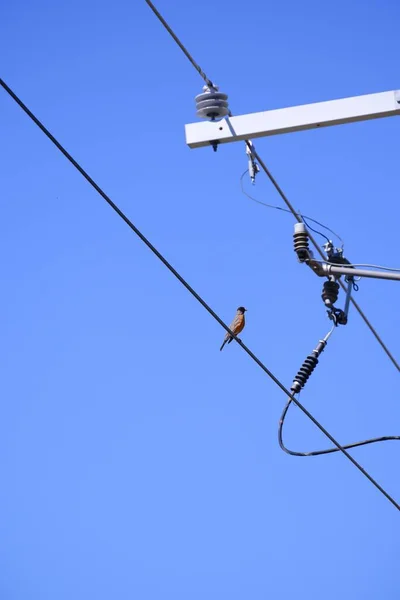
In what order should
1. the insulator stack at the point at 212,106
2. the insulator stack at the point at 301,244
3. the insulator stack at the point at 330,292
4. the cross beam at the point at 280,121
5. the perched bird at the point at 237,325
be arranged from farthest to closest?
the perched bird at the point at 237,325 → the insulator stack at the point at 330,292 → the insulator stack at the point at 301,244 → the insulator stack at the point at 212,106 → the cross beam at the point at 280,121

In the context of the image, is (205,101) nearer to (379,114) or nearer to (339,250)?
(379,114)

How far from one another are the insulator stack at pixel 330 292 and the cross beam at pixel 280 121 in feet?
7.07

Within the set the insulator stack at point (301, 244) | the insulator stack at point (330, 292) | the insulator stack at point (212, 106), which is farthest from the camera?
the insulator stack at point (330, 292)

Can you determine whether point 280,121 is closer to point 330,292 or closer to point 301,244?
point 301,244

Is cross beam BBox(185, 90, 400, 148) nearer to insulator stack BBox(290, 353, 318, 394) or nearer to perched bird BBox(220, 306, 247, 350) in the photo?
insulator stack BBox(290, 353, 318, 394)

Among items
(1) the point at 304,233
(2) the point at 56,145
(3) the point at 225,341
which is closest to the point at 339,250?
(1) the point at 304,233

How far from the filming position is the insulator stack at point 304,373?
10.3 m

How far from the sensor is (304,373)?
10.4 m

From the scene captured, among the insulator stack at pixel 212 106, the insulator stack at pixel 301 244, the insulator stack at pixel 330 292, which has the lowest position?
the insulator stack at pixel 212 106

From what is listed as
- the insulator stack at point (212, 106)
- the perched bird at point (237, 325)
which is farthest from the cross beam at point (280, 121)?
the perched bird at point (237, 325)

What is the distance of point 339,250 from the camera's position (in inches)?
395

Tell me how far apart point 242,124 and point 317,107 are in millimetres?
497

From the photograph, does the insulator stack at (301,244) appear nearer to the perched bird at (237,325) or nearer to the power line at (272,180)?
the power line at (272,180)

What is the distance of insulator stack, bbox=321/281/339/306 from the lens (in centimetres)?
1018
